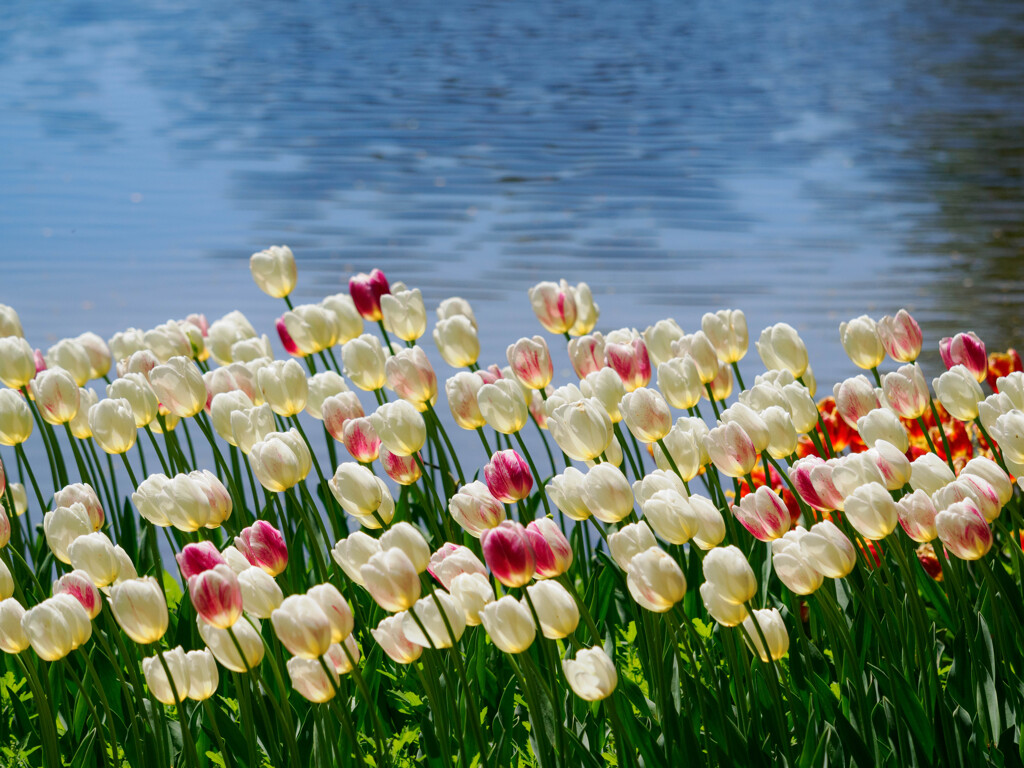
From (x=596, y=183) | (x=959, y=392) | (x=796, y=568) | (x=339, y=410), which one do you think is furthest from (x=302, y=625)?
(x=596, y=183)

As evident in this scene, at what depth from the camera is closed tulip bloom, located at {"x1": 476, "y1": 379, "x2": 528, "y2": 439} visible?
1884 millimetres

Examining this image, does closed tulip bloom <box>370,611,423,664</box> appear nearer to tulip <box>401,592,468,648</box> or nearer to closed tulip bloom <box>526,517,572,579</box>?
tulip <box>401,592,468,648</box>

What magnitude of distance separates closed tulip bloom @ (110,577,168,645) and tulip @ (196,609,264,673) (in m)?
0.06

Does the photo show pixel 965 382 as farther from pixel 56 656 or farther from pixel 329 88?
pixel 329 88

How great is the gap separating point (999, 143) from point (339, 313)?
28.8ft

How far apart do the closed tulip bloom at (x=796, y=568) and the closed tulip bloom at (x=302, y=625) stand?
1.95ft

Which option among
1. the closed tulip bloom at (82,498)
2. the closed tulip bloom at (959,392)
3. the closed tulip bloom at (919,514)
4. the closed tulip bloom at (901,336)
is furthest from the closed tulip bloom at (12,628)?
the closed tulip bloom at (901,336)

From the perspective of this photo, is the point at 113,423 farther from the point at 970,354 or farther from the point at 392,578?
the point at 970,354

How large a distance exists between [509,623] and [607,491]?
0.24 m

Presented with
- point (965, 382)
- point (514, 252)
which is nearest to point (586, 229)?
point (514, 252)

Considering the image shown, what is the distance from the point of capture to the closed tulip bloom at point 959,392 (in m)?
1.94

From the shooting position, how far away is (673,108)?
12500 mm

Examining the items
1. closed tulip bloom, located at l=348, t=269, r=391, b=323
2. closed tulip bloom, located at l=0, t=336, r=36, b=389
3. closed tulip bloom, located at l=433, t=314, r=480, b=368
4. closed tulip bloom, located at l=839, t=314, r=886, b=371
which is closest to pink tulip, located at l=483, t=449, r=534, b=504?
closed tulip bloom, located at l=433, t=314, r=480, b=368

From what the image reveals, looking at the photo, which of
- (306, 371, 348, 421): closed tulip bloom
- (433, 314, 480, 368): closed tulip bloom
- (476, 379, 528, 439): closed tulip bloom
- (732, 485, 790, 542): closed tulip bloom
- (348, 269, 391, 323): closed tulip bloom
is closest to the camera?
(732, 485, 790, 542): closed tulip bloom
